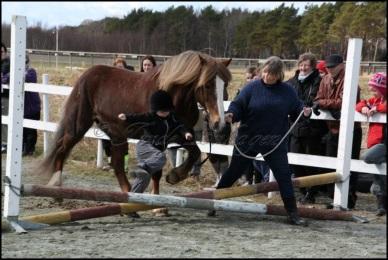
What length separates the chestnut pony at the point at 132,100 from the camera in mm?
5148

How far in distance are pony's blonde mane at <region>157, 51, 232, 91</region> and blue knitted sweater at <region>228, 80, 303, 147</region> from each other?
0.87 feet

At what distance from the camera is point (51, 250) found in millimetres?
3859

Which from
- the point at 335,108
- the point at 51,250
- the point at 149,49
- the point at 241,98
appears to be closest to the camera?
the point at 51,250

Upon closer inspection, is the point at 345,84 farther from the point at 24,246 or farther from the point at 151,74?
the point at 24,246

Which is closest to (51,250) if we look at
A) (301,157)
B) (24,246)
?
(24,246)

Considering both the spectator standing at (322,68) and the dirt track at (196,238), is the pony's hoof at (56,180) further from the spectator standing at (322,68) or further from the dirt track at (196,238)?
the spectator standing at (322,68)

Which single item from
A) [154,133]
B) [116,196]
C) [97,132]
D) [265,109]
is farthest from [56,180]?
[265,109]

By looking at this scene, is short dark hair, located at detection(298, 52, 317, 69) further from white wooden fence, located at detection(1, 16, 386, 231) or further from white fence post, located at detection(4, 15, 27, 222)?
white fence post, located at detection(4, 15, 27, 222)

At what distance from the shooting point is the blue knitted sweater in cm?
517

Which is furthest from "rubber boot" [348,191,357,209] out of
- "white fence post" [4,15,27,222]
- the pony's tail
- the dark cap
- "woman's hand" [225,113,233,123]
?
"white fence post" [4,15,27,222]

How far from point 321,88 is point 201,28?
2944 millimetres

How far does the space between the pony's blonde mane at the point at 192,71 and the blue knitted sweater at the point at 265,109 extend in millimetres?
264

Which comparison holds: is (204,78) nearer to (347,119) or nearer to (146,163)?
(146,163)

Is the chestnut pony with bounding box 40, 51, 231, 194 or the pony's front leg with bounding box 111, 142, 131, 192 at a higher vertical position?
the chestnut pony with bounding box 40, 51, 231, 194
